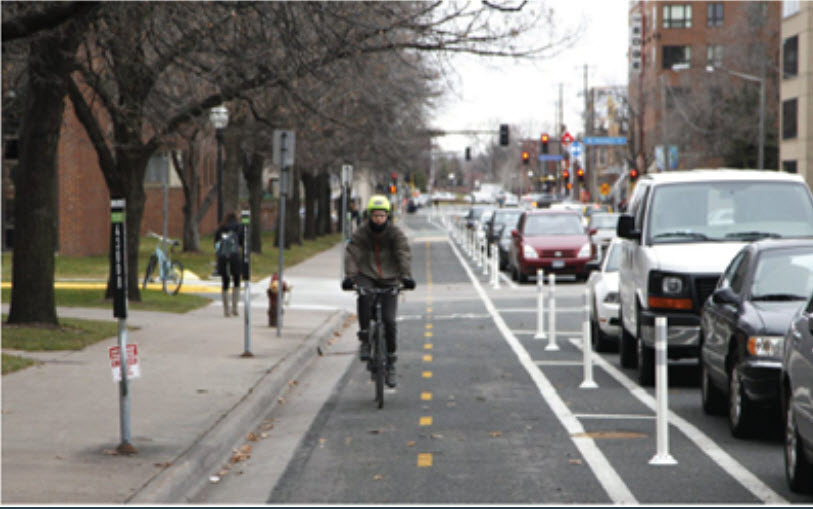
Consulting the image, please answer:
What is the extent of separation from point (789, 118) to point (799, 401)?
59111 mm

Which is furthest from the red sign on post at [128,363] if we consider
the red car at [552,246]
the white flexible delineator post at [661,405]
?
the red car at [552,246]

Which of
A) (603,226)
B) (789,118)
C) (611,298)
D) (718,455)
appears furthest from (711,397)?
(789,118)

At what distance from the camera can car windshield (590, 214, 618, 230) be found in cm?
4280

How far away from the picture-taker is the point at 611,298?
1778 centimetres

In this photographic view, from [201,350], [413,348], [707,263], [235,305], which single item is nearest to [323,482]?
[707,263]

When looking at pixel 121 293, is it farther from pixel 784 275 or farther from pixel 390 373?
pixel 784 275

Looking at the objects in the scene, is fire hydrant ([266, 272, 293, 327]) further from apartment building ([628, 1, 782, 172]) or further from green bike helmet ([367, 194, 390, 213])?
apartment building ([628, 1, 782, 172])

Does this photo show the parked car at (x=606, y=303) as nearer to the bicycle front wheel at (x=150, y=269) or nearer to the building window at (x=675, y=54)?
the bicycle front wheel at (x=150, y=269)

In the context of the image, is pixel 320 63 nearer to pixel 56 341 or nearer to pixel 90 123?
pixel 56 341

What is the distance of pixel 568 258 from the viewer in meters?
35.5

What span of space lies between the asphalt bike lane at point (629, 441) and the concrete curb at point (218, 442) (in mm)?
2740

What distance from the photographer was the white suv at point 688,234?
13.7m

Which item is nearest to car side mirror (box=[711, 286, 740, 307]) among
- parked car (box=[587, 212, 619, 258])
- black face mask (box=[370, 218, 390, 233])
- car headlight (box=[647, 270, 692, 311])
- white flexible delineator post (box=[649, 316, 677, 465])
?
white flexible delineator post (box=[649, 316, 677, 465])

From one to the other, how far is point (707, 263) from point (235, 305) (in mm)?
11964
